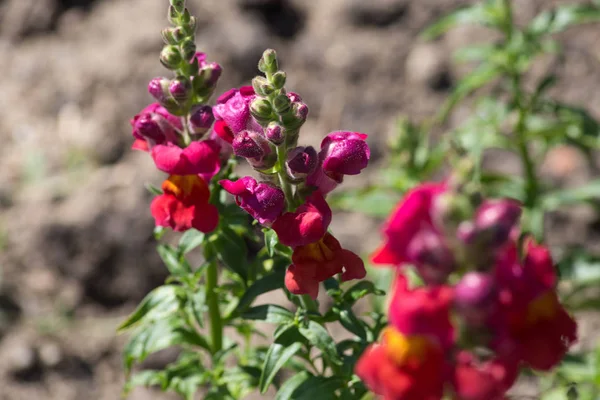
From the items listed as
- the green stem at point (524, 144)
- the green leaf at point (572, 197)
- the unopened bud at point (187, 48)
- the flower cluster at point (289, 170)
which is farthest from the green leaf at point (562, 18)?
the unopened bud at point (187, 48)

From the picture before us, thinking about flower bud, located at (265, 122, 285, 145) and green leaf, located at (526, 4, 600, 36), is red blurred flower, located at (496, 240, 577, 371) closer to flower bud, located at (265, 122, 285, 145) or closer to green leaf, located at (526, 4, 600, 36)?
flower bud, located at (265, 122, 285, 145)

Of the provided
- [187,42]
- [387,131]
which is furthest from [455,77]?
[187,42]

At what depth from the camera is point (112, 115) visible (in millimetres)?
4555

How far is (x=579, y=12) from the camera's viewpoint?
3.30 meters

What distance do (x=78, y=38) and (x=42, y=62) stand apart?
0.26m

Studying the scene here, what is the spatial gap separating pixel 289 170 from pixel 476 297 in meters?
0.69

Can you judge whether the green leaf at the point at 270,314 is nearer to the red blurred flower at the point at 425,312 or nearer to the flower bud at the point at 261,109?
the flower bud at the point at 261,109

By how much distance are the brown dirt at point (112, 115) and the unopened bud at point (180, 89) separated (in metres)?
1.88

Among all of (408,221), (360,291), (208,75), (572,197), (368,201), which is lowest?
(572,197)

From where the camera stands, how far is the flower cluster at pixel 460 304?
4.78 ft

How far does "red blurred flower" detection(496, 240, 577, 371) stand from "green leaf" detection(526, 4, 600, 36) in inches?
78.6

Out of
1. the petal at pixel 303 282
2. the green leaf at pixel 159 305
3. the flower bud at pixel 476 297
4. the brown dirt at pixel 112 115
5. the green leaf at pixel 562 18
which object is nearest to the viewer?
the flower bud at pixel 476 297

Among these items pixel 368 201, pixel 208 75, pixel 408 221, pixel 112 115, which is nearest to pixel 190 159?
pixel 208 75

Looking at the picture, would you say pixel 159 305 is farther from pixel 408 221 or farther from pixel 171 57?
pixel 408 221
